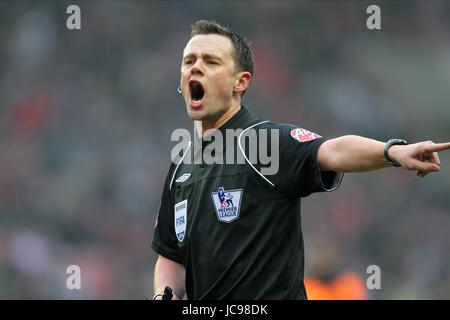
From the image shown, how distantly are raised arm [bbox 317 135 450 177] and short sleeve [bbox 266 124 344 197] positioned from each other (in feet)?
0.16

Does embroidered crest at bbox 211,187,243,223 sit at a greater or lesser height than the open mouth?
lesser

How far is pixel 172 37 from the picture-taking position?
13.0m

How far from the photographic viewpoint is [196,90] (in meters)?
4.57

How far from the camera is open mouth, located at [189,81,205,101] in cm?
451

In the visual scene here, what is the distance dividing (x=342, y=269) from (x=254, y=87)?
12.0 feet

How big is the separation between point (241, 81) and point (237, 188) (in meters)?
0.70

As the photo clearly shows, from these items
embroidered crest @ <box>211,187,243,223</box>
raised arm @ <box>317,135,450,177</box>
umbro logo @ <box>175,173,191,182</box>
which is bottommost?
embroidered crest @ <box>211,187,243,223</box>

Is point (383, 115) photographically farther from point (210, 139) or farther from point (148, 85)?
point (210, 139)

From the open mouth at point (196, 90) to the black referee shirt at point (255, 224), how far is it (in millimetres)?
377

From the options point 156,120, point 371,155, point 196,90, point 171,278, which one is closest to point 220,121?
point 196,90

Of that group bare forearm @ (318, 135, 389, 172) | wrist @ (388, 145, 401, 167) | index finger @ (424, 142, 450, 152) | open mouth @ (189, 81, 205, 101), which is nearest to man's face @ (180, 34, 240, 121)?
open mouth @ (189, 81, 205, 101)

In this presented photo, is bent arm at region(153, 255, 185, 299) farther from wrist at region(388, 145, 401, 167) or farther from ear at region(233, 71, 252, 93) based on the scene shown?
wrist at region(388, 145, 401, 167)

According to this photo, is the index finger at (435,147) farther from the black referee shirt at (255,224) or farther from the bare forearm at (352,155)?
the black referee shirt at (255,224)

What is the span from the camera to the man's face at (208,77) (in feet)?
14.7
